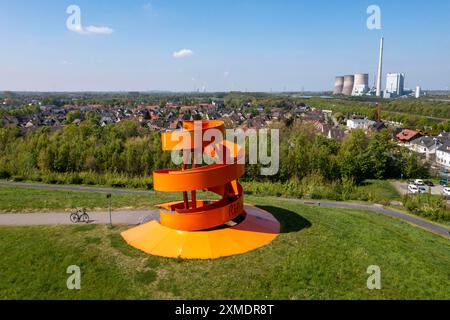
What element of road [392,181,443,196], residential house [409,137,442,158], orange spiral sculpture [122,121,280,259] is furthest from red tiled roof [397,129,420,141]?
orange spiral sculpture [122,121,280,259]

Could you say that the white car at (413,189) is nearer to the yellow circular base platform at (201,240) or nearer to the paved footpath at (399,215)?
the paved footpath at (399,215)

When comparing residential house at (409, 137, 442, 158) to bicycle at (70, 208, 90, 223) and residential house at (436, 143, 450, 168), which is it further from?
bicycle at (70, 208, 90, 223)

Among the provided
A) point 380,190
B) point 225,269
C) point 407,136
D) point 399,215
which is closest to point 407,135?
point 407,136

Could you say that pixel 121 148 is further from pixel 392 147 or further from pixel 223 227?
pixel 392 147

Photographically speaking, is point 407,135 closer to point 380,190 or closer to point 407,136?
point 407,136

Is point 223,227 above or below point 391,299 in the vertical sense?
above

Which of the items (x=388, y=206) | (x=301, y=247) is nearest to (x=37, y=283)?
(x=301, y=247)
